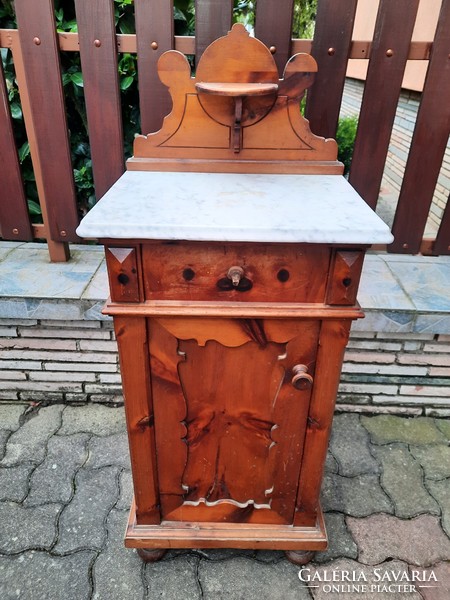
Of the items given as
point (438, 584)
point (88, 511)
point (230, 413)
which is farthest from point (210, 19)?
point (438, 584)

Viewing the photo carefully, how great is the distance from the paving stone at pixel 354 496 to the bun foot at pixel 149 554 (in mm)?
631

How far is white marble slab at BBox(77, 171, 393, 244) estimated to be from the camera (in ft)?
3.14

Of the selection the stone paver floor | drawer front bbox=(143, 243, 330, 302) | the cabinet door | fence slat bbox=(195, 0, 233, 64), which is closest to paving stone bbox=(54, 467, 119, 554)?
the stone paver floor

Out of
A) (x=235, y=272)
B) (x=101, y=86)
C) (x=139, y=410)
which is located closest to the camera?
(x=235, y=272)

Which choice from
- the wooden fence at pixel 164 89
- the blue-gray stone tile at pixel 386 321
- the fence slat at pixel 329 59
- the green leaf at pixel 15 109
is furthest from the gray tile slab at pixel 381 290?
the green leaf at pixel 15 109

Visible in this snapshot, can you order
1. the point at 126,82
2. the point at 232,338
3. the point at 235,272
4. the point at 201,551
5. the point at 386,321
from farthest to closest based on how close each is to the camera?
1. the point at 126,82
2. the point at 386,321
3. the point at 201,551
4. the point at 232,338
5. the point at 235,272

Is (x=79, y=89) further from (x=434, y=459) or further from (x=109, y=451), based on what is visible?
(x=434, y=459)

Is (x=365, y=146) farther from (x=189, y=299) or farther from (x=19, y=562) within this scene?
(x=19, y=562)

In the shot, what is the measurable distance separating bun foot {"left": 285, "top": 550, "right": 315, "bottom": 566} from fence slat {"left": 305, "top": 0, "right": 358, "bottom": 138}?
58.4 inches

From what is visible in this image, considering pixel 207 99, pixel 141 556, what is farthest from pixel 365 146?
pixel 141 556

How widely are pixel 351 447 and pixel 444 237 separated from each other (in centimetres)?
99

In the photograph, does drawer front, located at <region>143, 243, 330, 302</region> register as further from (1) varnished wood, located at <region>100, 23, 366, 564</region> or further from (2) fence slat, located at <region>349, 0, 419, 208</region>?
(2) fence slat, located at <region>349, 0, 419, 208</region>

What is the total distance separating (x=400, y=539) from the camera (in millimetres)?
1590

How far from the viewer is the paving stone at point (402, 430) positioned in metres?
1.97
